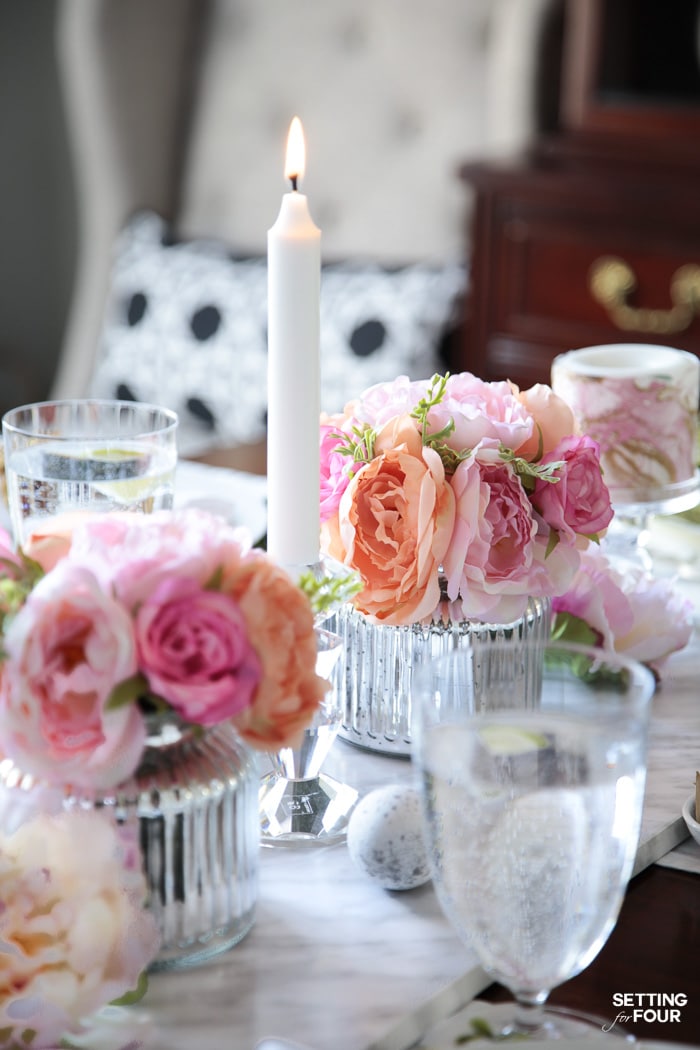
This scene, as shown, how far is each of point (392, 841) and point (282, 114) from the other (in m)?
2.19

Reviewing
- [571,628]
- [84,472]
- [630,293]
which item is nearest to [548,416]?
[571,628]

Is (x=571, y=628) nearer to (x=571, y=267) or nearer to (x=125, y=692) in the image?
(x=125, y=692)

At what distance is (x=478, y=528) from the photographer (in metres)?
0.71

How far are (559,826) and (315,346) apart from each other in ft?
0.87

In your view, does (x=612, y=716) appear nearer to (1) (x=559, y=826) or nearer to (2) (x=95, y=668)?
(1) (x=559, y=826)

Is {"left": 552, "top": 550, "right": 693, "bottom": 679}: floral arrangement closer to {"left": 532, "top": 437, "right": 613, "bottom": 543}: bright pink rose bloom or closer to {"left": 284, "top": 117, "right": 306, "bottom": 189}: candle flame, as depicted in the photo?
{"left": 532, "top": 437, "right": 613, "bottom": 543}: bright pink rose bloom

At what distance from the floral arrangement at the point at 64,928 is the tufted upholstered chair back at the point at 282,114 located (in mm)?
1947

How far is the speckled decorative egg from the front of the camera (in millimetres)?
648

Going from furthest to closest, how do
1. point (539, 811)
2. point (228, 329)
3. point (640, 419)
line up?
point (228, 329)
point (640, 419)
point (539, 811)

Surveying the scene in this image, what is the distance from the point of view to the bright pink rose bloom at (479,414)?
2.41ft

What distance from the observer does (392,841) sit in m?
0.65

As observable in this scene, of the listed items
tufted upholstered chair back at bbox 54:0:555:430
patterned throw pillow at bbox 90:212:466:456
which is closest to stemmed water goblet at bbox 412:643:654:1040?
patterned throw pillow at bbox 90:212:466:456

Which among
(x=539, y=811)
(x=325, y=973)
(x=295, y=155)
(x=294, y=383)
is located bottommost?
(x=325, y=973)

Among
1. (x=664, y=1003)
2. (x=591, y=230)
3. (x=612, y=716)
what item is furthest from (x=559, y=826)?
(x=591, y=230)
